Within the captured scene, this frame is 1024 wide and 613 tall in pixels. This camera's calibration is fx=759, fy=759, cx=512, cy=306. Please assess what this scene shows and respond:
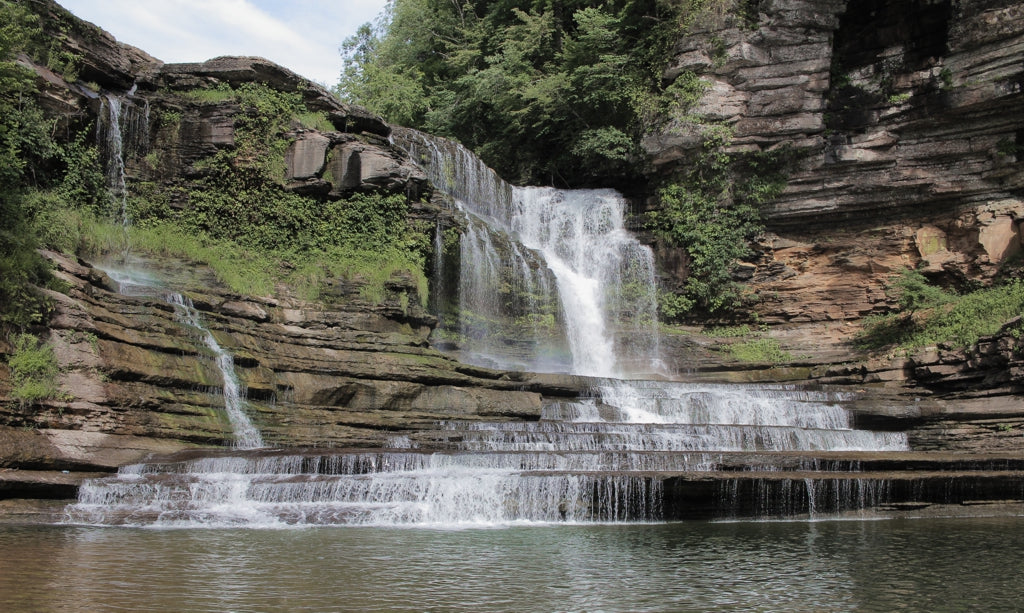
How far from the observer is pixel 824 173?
23219mm

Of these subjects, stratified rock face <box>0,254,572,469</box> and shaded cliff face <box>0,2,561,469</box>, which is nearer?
stratified rock face <box>0,254,572,469</box>

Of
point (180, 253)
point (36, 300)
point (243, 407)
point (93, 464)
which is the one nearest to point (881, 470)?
point (243, 407)

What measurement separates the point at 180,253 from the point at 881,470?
15489 mm

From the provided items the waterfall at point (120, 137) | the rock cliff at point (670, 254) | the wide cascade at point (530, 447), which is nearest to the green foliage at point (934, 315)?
the rock cliff at point (670, 254)

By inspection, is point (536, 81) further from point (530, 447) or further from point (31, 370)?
point (31, 370)

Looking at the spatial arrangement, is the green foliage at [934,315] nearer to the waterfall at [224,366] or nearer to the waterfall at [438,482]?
the waterfall at [438,482]

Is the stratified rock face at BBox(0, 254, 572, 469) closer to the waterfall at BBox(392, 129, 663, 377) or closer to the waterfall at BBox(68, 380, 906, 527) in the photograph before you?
the waterfall at BBox(68, 380, 906, 527)

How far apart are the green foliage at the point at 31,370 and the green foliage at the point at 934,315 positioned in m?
18.6

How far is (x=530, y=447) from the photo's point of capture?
41.7 feet

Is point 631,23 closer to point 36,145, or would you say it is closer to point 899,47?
point 899,47

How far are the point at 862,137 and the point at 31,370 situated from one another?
21.8m

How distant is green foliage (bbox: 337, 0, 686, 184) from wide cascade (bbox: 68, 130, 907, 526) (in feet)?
17.3

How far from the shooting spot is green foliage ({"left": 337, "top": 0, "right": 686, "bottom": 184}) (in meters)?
26.3

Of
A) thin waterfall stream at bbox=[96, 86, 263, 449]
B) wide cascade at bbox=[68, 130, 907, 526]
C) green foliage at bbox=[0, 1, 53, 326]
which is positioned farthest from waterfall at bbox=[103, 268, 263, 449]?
green foliage at bbox=[0, 1, 53, 326]
